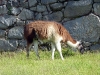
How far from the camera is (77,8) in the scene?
12391 millimetres

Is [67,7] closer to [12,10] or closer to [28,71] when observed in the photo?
[12,10]

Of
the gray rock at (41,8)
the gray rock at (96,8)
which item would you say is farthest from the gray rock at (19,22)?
the gray rock at (96,8)

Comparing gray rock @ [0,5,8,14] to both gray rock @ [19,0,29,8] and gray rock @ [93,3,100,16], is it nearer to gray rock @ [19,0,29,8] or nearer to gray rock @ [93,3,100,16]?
gray rock @ [19,0,29,8]

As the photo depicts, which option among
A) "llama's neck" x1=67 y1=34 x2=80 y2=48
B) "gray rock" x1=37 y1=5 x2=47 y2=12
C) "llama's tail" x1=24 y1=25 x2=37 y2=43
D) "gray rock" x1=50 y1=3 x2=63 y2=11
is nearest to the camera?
"llama's tail" x1=24 y1=25 x2=37 y2=43

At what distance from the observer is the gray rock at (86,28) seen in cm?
1233

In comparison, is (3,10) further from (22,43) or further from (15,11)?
(22,43)

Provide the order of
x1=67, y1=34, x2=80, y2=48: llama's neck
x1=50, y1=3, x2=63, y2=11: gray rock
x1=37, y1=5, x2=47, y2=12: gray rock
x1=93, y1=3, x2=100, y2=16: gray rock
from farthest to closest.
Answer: x1=37, y1=5, x2=47, y2=12: gray rock < x1=50, y1=3, x2=63, y2=11: gray rock < x1=93, y1=3, x2=100, y2=16: gray rock < x1=67, y1=34, x2=80, y2=48: llama's neck

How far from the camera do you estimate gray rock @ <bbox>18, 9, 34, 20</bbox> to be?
12770mm

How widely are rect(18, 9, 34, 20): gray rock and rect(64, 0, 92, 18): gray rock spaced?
3.97ft

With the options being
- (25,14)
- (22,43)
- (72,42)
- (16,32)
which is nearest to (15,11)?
(25,14)

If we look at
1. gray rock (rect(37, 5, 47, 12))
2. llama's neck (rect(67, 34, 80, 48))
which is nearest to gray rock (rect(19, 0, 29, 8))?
gray rock (rect(37, 5, 47, 12))

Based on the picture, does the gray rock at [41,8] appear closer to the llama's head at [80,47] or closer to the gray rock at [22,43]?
the gray rock at [22,43]

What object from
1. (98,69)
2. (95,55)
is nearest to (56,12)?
(95,55)

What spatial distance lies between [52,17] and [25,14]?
37.6 inches
